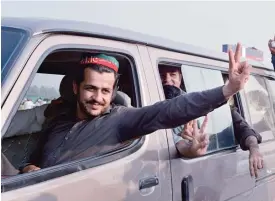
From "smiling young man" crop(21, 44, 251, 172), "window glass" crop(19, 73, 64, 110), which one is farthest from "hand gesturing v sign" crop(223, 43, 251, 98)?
"window glass" crop(19, 73, 64, 110)

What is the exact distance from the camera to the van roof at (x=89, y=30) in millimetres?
1893

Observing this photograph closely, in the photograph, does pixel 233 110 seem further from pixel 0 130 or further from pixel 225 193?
pixel 0 130

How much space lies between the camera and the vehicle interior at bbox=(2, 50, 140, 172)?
2131mm

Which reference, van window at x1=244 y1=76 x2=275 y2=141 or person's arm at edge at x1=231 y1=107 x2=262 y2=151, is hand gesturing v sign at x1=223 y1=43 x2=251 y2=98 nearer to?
person's arm at edge at x1=231 y1=107 x2=262 y2=151

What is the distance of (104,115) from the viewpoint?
91.7 inches

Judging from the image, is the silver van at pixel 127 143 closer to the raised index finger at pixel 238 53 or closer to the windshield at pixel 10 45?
the windshield at pixel 10 45

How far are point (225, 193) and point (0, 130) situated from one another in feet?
5.67

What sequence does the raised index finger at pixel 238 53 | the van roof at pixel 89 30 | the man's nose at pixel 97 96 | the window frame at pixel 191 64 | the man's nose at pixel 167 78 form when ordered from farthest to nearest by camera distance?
the man's nose at pixel 167 78, the window frame at pixel 191 64, the man's nose at pixel 97 96, the raised index finger at pixel 238 53, the van roof at pixel 89 30

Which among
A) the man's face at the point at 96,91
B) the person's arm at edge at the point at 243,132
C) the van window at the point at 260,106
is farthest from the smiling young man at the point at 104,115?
the van window at the point at 260,106

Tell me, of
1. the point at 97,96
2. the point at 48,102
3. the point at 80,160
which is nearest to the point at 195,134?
Result: the point at 97,96

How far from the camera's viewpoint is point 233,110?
3441 mm

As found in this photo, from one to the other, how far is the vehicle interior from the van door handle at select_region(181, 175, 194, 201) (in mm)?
505

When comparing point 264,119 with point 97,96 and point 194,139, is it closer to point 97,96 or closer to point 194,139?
point 194,139

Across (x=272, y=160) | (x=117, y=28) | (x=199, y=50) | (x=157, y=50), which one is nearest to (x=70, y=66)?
(x=117, y=28)
